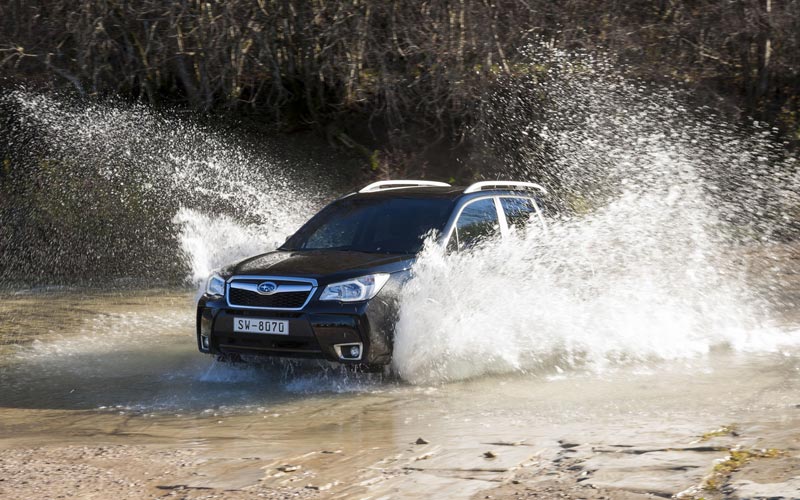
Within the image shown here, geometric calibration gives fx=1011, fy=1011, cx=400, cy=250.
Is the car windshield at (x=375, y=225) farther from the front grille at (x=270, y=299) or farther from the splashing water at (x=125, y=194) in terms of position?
the splashing water at (x=125, y=194)

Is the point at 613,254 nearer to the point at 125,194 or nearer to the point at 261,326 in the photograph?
the point at 261,326

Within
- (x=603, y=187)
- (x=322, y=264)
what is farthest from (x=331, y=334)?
(x=603, y=187)

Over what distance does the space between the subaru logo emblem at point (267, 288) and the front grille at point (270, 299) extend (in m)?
0.03

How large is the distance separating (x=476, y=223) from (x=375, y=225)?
857mm

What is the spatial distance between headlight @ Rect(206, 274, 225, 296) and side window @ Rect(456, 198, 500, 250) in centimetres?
191

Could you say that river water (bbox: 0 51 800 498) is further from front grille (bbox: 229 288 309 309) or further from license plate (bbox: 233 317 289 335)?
front grille (bbox: 229 288 309 309)

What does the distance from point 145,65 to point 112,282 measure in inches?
143

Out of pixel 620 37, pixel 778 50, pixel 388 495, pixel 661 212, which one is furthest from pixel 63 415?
pixel 778 50

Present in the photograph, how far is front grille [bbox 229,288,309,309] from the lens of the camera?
7453mm

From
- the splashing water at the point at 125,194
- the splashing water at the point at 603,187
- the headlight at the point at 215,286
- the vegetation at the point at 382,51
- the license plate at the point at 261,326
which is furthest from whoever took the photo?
the vegetation at the point at 382,51

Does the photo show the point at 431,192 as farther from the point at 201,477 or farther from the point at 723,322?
the point at 201,477

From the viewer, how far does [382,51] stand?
16266 millimetres

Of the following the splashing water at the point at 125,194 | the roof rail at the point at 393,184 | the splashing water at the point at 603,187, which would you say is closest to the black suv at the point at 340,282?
the roof rail at the point at 393,184

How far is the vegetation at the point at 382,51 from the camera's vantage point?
1592 centimetres
